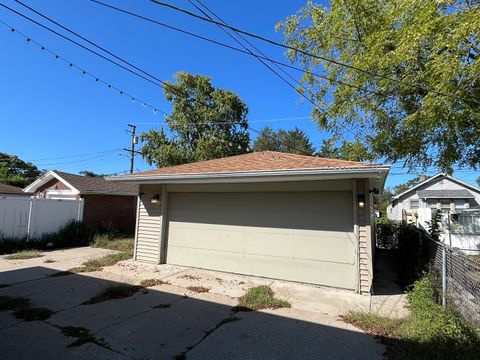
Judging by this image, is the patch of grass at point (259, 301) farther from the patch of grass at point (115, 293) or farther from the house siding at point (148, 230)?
the house siding at point (148, 230)

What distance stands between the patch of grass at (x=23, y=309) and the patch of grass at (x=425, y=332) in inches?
183

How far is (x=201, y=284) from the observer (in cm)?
704

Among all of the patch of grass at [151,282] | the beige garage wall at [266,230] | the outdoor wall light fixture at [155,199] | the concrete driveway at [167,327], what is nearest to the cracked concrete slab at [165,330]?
the concrete driveway at [167,327]

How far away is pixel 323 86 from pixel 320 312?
332 inches

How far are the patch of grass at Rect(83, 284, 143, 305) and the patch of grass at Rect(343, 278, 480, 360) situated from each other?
3941 millimetres

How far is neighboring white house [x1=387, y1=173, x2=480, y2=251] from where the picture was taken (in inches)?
623

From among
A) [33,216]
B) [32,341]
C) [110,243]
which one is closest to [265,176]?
[32,341]

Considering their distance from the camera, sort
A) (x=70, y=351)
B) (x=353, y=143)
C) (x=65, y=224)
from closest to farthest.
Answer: (x=70, y=351)
(x=353, y=143)
(x=65, y=224)

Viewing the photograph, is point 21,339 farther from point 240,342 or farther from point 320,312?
point 320,312

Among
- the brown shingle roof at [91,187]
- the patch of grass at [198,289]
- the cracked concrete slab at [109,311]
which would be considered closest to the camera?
the cracked concrete slab at [109,311]

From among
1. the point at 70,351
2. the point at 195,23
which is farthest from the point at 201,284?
the point at 195,23

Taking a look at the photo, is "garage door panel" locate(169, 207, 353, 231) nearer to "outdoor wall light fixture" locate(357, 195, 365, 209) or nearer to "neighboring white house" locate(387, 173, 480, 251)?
"outdoor wall light fixture" locate(357, 195, 365, 209)

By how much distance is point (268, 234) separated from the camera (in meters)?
7.78

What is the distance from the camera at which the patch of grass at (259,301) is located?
18.2 feet
